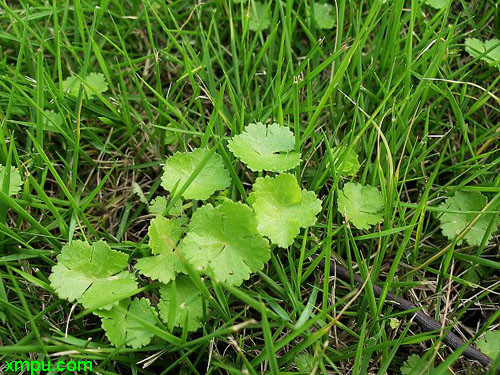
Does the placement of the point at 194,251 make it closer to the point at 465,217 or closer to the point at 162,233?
the point at 162,233

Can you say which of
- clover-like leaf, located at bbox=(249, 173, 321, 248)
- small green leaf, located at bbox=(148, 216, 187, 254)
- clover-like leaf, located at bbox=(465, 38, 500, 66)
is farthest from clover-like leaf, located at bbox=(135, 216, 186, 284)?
clover-like leaf, located at bbox=(465, 38, 500, 66)

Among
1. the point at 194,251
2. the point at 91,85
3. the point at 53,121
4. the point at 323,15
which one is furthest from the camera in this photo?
the point at 323,15

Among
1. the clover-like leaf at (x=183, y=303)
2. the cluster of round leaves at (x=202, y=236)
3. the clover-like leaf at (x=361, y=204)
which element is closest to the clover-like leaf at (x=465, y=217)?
the cluster of round leaves at (x=202, y=236)

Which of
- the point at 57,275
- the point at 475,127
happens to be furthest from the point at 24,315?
the point at 475,127

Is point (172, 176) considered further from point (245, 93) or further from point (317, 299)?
point (317, 299)

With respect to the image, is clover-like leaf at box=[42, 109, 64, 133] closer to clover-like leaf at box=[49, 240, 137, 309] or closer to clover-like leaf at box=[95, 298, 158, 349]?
clover-like leaf at box=[49, 240, 137, 309]

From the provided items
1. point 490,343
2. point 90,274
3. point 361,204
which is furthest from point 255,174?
point 490,343
